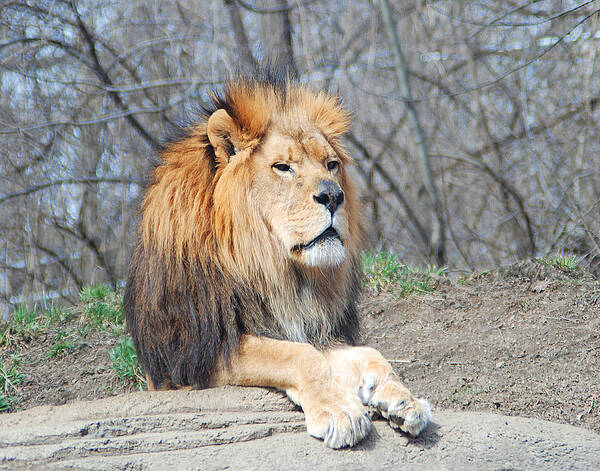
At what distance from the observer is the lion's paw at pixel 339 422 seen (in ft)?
8.91

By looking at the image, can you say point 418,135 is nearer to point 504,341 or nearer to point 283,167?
point 504,341

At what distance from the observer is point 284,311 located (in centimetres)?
345

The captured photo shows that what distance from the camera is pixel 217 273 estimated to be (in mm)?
3416

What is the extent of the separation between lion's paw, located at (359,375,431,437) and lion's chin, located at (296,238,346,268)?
59cm

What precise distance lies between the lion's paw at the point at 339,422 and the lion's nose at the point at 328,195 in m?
0.84

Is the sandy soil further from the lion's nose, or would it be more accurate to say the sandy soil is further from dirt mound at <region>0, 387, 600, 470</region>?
the lion's nose

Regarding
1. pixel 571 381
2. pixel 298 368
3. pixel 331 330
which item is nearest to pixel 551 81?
pixel 571 381

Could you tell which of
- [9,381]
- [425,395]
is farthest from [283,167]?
[9,381]

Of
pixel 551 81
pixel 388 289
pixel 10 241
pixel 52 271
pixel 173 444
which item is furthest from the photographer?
pixel 52 271

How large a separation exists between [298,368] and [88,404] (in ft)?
3.39

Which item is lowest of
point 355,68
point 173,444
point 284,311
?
point 173,444

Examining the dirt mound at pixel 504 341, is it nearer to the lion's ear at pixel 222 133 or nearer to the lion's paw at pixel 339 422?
the lion's paw at pixel 339 422

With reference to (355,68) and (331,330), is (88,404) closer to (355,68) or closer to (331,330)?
(331,330)

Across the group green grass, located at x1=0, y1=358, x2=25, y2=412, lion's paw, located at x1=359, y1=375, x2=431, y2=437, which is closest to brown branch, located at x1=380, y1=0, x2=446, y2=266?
green grass, located at x1=0, y1=358, x2=25, y2=412
